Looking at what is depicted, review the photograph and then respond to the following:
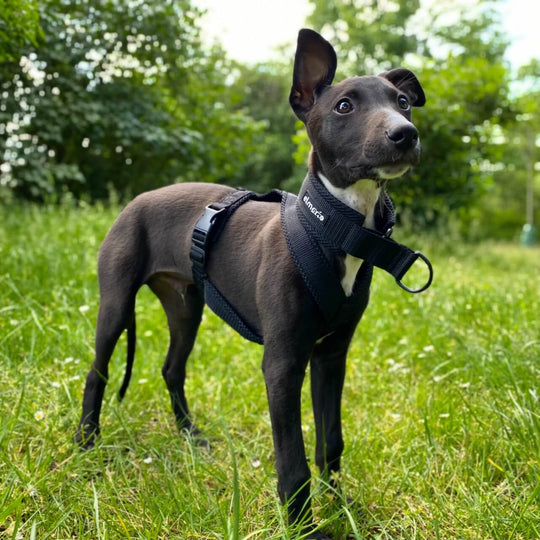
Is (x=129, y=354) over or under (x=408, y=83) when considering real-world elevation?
under

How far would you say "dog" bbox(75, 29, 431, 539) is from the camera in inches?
75.5

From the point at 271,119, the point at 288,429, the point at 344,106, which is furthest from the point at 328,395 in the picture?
the point at 271,119

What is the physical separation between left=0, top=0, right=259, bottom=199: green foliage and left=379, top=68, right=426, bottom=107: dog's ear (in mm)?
3816

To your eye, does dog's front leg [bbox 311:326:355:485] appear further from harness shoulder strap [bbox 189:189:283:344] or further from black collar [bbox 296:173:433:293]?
black collar [bbox 296:173:433:293]

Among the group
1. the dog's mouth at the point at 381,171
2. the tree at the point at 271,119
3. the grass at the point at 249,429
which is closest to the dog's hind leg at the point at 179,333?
the grass at the point at 249,429

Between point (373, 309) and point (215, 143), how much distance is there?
314 inches

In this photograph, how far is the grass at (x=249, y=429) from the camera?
2.12 meters

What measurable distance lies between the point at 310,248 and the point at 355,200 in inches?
9.4

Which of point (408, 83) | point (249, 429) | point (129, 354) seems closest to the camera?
point (408, 83)

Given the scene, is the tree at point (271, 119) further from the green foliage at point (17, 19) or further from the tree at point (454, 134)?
the green foliage at point (17, 19)

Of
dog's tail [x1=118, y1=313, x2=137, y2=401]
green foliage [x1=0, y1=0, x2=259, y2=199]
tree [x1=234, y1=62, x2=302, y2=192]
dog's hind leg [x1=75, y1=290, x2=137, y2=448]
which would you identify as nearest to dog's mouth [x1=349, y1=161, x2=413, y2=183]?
dog's hind leg [x1=75, y1=290, x2=137, y2=448]

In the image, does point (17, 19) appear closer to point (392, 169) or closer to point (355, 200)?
point (355, 200)

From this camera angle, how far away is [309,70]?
212 centimetres

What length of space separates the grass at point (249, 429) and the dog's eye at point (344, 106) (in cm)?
126
